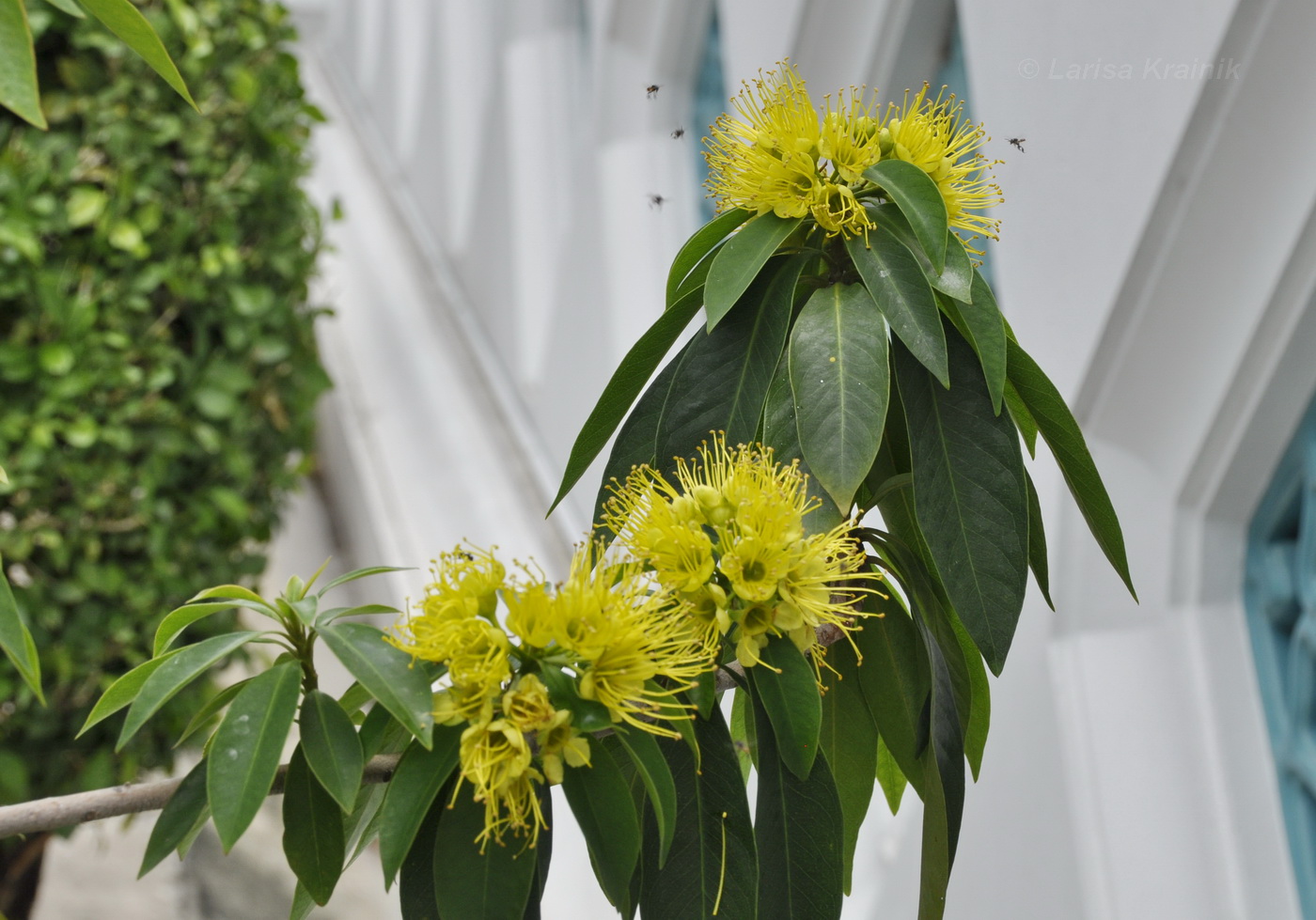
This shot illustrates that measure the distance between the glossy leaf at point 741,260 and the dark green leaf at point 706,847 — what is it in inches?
10.7

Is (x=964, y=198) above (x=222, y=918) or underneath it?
above

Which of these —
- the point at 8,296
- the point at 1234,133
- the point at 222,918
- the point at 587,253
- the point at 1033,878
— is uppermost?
the point at 587,253

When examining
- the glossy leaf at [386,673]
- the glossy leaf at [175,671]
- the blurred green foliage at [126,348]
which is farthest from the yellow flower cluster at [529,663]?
the blurred green foliage at [126,348]

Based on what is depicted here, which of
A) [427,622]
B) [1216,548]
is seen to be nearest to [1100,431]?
[1216,548]

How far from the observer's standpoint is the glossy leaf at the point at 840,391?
0.73 meters

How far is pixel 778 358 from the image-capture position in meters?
0.83

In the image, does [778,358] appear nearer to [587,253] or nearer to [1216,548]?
[1216,548]

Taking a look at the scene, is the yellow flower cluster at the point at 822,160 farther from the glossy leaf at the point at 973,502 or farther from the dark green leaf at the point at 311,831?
the dark green leaf at the point at 311,831

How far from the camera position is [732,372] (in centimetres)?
85

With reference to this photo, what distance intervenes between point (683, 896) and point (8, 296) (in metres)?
1.41

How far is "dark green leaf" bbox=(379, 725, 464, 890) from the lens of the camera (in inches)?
24.5

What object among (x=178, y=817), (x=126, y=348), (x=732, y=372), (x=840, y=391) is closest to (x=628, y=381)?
(x=732, y=372)

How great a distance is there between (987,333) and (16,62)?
583 mm

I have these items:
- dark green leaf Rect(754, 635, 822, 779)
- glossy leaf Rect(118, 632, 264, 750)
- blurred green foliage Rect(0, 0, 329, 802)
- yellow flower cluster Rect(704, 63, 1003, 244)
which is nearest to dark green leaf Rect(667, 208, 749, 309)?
yellow flower cluster Rect(704, 63, 1003, 244)
